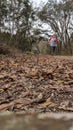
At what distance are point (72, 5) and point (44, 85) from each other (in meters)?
36.1

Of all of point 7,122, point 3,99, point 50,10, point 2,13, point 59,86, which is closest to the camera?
point 7,122

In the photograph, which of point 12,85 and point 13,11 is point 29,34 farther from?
point 12,85

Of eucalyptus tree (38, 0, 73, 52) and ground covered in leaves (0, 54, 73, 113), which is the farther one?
eucalyptus tree (38, 0, 73, 52)

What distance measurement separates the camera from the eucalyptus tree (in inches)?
1749

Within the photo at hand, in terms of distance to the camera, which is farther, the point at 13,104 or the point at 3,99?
the point at 3,99

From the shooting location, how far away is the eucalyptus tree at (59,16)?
146ft

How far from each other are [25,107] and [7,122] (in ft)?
2.75

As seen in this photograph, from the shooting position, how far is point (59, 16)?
46.3m

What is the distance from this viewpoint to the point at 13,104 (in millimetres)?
3928

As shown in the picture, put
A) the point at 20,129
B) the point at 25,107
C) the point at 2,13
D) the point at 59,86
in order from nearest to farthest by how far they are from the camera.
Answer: the point at 20,129 → the point at 25,107 → the point at 59,86 → the point at 2,13

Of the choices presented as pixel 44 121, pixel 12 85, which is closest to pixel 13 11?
pixel 12 85

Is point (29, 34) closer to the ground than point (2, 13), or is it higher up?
closer to the ground

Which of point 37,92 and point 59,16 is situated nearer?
point 37,92

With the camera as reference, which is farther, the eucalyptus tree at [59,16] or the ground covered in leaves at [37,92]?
the eucalyptus tree at [59,16]
